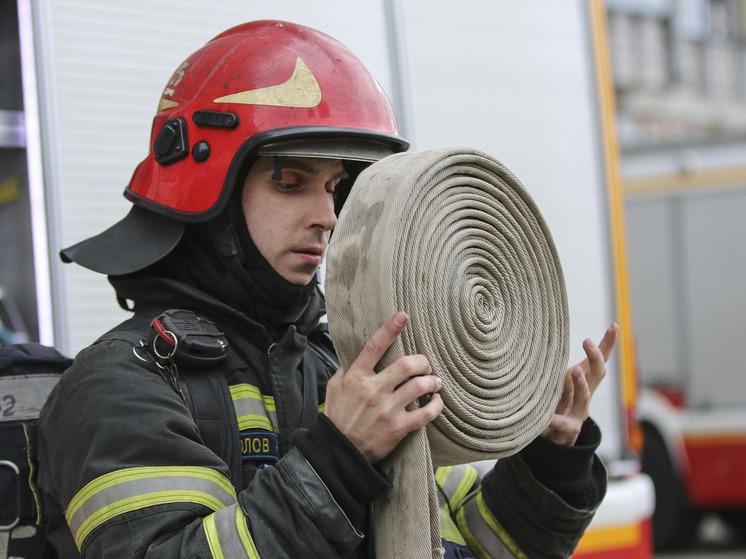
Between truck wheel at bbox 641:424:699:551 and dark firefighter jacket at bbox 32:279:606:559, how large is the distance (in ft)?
21.0

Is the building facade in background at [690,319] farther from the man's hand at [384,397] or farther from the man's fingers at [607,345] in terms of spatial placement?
the man's hand at [384,397]

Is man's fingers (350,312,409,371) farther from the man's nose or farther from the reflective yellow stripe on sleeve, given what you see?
the man's nose

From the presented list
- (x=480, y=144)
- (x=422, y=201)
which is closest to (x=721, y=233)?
(x=480, y=144)

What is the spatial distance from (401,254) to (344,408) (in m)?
0.24

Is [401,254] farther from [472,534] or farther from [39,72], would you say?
[39,72]

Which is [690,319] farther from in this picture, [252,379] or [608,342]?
[252,379]

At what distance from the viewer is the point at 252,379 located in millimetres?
1755

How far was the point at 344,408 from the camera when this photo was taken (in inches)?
56.6

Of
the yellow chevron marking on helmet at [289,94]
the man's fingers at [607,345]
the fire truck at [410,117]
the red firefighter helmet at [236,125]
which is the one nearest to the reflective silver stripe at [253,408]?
the red firefighter helmet at [236,125]

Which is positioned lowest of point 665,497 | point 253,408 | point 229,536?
point 665,497

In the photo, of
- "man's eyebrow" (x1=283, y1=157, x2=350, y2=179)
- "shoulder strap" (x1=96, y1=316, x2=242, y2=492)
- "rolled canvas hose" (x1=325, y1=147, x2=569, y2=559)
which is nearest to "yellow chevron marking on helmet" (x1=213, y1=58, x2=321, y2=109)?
"man's eyebrow" (x1=283, y1=157, x2=350, y2=179)

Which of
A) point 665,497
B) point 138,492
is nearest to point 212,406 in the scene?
point 138,492

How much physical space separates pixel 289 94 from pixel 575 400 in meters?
0.82

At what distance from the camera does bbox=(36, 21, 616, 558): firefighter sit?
1425mm
